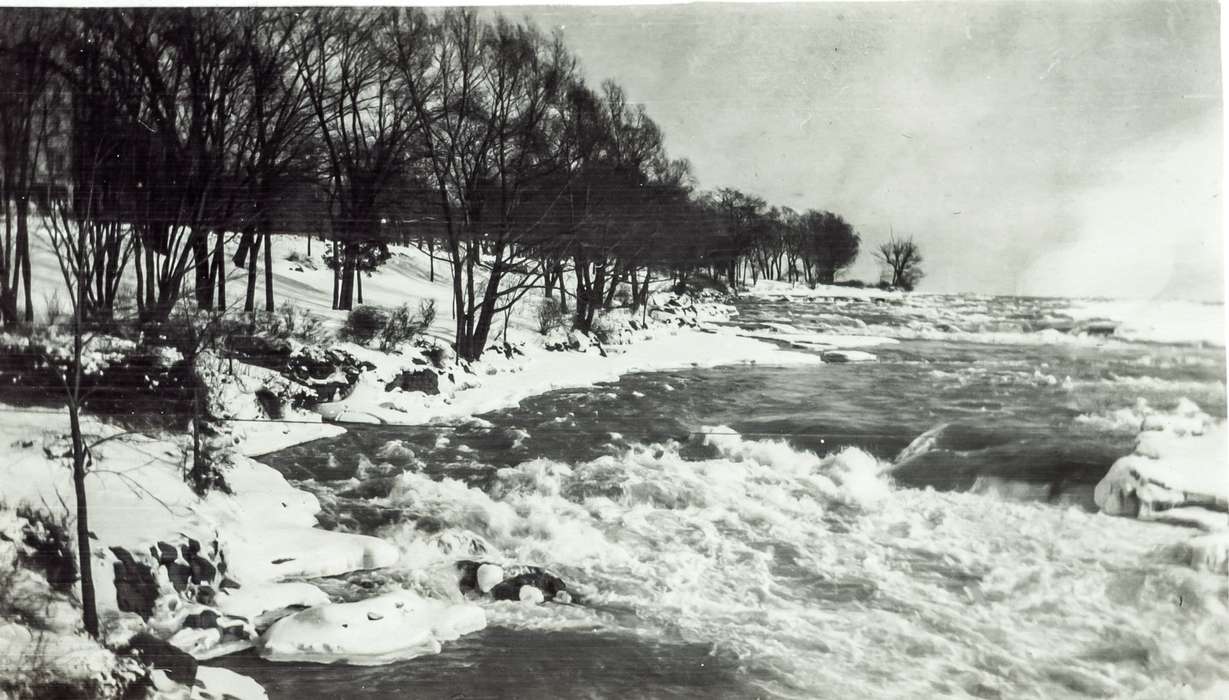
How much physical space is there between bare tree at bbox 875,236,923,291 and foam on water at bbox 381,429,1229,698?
2.26ft

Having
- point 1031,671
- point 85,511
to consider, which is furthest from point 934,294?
point 85,511

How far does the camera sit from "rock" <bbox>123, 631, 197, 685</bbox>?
275cm

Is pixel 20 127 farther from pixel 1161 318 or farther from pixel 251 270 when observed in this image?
pixel 1161 318

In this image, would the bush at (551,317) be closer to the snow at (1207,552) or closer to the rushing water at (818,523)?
the rushing water at (818,523)

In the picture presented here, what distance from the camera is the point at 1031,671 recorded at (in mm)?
2703

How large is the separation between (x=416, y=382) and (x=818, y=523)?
5.20 ft

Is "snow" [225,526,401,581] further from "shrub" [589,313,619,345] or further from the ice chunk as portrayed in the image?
the ice chunk

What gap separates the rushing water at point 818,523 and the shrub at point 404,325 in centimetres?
35

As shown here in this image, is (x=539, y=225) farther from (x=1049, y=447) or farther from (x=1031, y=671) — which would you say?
(x=1031, y=671)

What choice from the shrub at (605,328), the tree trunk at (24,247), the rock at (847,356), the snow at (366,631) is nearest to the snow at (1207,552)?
the rock at (847,356)

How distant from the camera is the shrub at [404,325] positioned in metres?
2.98

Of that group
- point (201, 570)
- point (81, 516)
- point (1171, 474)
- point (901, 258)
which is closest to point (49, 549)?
point (81, 516)

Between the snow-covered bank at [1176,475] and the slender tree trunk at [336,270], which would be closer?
the snow-covered bank at [1176,475]

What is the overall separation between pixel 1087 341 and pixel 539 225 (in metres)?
2.06
